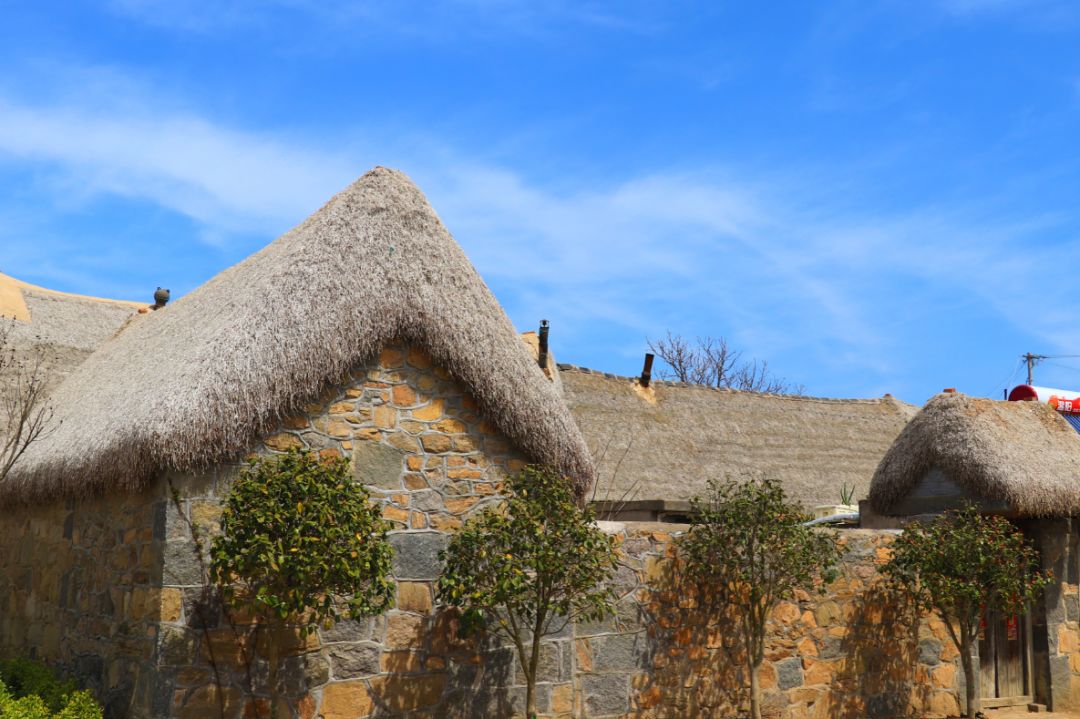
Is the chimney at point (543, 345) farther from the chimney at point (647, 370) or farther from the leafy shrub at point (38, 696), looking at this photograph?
the leafy shrub at point (38, 696)

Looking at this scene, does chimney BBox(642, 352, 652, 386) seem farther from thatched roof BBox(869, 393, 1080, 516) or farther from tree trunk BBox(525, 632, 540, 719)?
tree trunk BBox(525, 632, 540, 719)

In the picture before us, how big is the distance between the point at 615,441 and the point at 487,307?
1163 cm

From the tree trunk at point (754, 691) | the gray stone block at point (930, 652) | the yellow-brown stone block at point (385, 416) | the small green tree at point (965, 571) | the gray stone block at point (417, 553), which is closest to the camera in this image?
the gray stone block at point (417, 553)

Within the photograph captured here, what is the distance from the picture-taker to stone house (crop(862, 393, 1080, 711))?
1252 cm

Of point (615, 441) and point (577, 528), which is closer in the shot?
point (577, 528)

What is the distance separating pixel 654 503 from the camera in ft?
48.8

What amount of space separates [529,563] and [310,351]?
2415mm

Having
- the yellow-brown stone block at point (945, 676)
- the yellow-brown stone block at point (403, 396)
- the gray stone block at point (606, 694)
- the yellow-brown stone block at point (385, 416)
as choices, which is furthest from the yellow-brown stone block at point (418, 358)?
the yellow-brown stone block at point (945, 676)

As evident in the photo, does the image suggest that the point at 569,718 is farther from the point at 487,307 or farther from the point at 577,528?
the point at 487,307

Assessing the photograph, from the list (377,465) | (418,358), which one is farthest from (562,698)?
(418,358)

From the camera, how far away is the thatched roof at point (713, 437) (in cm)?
2125

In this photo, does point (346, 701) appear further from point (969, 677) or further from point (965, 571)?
point (969, 677)

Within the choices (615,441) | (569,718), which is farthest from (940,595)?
(615,441)

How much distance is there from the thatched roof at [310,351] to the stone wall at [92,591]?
13.4 inches
